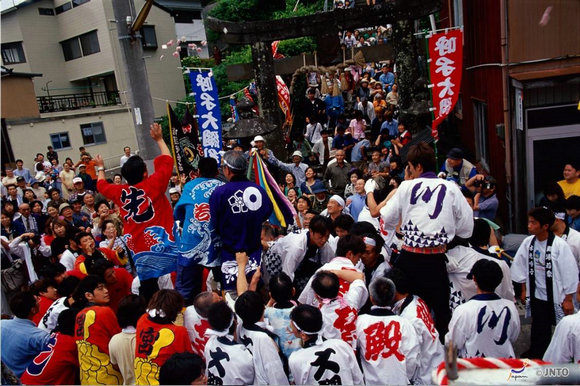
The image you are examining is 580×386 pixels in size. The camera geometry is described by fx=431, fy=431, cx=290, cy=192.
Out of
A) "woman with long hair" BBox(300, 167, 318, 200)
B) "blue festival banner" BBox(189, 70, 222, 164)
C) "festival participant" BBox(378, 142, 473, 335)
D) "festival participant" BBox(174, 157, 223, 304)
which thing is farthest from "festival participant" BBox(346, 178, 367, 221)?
"blue festival banner" BBox(189, 70, 222, 164)

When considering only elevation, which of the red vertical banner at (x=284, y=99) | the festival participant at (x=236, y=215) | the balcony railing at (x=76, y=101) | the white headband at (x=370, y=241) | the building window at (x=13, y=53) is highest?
the building window at (x=13, y=53)

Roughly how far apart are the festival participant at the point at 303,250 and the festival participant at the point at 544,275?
2.34 metres

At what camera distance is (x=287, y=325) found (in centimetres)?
386

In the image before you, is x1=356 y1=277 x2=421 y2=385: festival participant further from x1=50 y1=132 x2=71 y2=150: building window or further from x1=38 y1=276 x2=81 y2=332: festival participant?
x1=50 y1=132 x2=71 y2=150: building window

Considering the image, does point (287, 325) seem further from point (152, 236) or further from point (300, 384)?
point (152, 236)

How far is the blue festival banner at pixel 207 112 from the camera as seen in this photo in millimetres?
9285

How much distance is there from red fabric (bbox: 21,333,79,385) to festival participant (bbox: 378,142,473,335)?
3.43 meters

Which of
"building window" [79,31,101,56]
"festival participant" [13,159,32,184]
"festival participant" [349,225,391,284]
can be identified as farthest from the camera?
"building window" [79,31,101,56]

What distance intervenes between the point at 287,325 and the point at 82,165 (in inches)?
529

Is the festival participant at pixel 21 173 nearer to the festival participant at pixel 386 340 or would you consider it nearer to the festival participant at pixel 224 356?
the festival participant at pixel 224 356

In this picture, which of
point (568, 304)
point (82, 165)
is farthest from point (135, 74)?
point (82, 165)

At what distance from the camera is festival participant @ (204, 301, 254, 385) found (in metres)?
3.52

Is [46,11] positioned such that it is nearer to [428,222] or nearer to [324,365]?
[428,222]

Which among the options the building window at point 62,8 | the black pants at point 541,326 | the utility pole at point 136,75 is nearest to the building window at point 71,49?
the building window at point 62,8
